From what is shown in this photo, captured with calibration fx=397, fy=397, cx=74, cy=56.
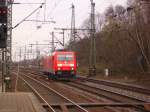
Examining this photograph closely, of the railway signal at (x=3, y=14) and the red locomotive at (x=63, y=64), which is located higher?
the railway signal at (x=3, y=14)

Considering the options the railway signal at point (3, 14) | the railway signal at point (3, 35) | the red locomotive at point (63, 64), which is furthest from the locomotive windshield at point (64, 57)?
the railway signal at point (3, 14)

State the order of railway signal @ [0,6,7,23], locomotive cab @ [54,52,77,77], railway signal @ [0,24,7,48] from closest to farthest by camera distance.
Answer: railway signal @ [0,6,7,23]
railway signal @ [0,24,7,48]
locomotive cab @ [54,52,77,77]

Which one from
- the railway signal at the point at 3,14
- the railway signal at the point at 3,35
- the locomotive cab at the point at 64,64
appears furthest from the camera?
the locomotive cab at the point at 64,64

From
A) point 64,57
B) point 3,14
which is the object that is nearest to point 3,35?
point 3,14

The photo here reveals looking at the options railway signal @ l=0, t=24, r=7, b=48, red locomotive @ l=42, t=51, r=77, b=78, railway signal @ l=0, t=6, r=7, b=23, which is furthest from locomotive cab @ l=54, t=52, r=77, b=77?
railway signal @ l=0, t=6, r=7, b=23

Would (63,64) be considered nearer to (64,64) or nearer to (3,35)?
(64,64)

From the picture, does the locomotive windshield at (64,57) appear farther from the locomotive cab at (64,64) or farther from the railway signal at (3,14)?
the railway signal at (3,14)

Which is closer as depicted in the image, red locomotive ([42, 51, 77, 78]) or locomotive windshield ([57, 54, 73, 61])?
red locomotive ([42, 51, 77, 78])

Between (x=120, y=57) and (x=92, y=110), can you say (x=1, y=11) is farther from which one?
(x=120, y=57)

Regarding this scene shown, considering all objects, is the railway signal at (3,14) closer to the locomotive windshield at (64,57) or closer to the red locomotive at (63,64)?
the red locomotive at (63,64)

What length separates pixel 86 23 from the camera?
3942 inches

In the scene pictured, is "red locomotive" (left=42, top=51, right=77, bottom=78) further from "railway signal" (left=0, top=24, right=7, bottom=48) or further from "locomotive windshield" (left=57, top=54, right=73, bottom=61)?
"railway signal" (left=0, top=24, right=7, bottom=48)

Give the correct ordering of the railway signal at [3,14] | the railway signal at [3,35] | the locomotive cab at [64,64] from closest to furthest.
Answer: the railway signal at [3,14] → the railway signal at [3,35] → the locomotive cab at [64,64]

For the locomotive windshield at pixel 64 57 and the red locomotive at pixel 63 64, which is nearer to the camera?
the red locomotive at pixel 63 64
